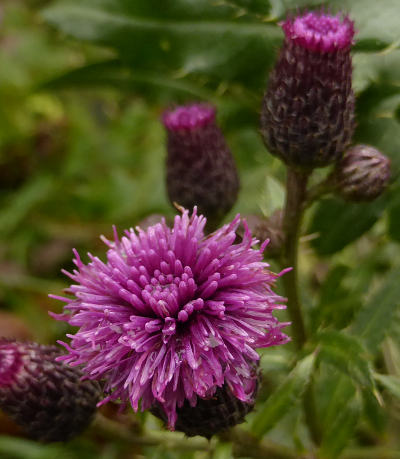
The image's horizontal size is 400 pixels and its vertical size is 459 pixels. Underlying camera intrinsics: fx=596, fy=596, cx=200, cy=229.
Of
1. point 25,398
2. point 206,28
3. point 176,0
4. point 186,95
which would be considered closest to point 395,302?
point 25,398

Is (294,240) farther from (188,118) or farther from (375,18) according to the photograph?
(375,18)

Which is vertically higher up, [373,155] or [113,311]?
[373,155]

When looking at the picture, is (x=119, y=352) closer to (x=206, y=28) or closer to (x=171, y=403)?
(x=171, y=403)

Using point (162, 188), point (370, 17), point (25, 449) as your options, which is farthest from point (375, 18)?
point (25, 449)

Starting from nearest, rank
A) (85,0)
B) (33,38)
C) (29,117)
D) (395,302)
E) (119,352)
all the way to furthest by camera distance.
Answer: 1. (119,352)
2. (395,302)
3. (85,0)
4. (29,117)
5. (33,38)

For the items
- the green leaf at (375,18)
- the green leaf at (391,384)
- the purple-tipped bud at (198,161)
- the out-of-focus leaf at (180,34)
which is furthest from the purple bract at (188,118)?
the green leaf at (391,384)

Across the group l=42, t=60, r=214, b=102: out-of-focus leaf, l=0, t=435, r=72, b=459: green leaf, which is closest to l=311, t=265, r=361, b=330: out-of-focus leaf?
l=0, t=435, r=72, b=459: green leaf
